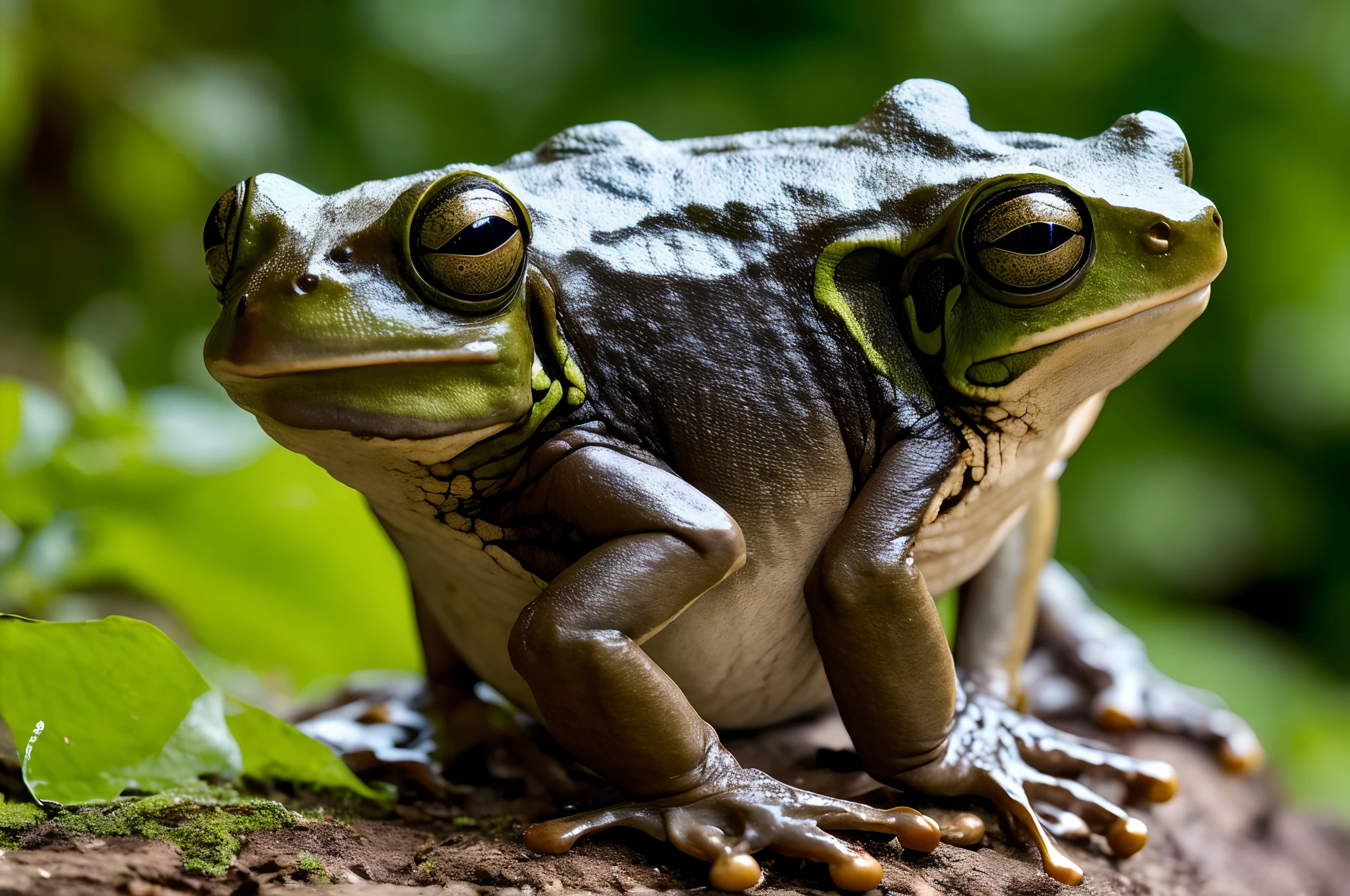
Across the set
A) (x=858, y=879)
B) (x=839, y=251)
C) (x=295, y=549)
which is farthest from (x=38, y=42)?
(x=858, y=879)

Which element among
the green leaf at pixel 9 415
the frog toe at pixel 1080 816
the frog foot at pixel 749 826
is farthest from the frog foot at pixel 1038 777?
the green leaf at pixel 9 415

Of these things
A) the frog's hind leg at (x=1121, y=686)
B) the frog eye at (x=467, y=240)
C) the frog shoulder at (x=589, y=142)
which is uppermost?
the frog shoulder at (x=589, y=142)

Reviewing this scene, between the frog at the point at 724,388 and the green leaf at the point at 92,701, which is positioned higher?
the frog at the point at 724,388

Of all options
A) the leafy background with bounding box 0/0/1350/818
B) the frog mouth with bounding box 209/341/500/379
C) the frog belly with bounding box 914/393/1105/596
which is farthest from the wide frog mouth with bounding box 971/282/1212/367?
the leafy background with bounding box 0/0/1350/818

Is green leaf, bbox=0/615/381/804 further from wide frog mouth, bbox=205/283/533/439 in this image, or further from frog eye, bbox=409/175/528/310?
frog eye, bbox=409/175/528/310

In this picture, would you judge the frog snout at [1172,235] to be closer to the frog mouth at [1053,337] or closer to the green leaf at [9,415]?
the frog mouth at [1053,337]

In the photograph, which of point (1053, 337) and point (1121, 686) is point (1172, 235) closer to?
point (1053, 337)

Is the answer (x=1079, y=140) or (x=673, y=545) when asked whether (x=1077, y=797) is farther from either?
(x=1079, y=140)
